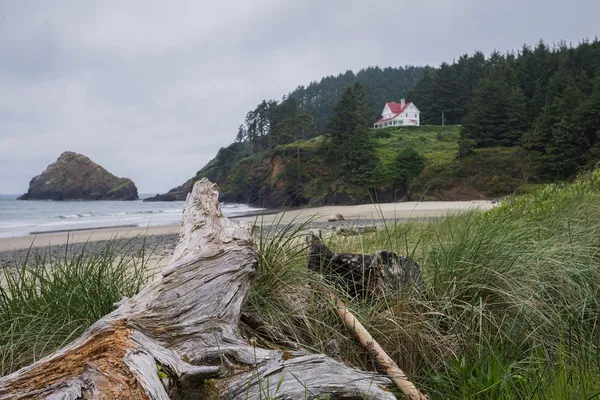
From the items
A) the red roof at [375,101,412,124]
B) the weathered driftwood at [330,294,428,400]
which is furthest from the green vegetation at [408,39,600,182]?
the weathered driftwood at [330,294,428,400]

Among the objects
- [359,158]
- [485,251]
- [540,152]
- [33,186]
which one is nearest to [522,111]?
[540,152]

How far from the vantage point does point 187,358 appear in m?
1.81

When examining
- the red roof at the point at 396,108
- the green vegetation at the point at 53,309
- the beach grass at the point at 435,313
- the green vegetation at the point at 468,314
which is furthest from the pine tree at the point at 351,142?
the green vegetation at the point at 53,309

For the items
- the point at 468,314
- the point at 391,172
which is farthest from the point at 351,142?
the point at 468,314

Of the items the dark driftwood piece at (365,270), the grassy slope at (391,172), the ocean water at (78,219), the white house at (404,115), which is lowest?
the ocean water at (78,219)

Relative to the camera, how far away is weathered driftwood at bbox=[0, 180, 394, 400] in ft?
4.59

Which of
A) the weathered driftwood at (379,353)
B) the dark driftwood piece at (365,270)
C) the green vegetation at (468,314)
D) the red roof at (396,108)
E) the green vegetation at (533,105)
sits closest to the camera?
the weathered driftwood at (379,353)

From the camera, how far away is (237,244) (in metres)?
2.61

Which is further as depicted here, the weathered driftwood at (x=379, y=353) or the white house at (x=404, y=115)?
the white house at (x=404, y=115)

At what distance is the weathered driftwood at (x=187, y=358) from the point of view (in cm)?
140

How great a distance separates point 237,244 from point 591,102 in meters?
33.9

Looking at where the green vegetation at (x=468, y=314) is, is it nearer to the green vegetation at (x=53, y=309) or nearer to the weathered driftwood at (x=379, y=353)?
the weathered driftwood at (x=379, y=353)

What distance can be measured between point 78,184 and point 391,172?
238ft

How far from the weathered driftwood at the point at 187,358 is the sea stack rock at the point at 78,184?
294 feet
